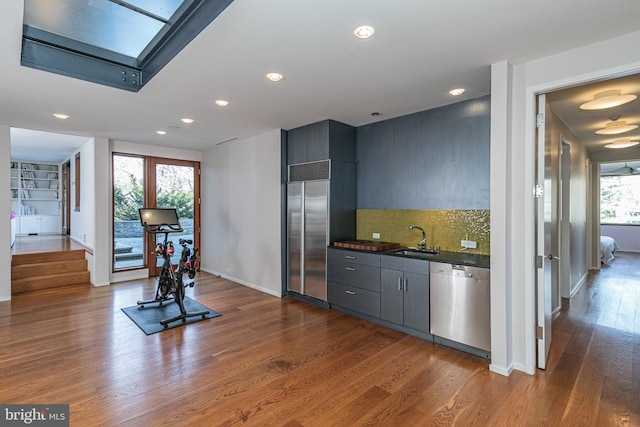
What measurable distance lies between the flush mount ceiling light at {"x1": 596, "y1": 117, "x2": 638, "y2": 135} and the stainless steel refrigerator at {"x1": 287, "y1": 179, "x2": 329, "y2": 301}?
13.3ft

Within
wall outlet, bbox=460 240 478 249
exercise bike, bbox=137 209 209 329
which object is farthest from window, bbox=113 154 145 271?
wall outlet, bbox=460 240 478 249

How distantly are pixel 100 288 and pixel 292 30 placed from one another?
5.39 metres

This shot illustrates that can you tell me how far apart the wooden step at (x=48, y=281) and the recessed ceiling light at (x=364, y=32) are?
6.10m

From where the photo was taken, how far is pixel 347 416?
81.8 inches

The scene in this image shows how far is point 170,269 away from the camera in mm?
4301

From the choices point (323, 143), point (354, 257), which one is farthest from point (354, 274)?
point (323, 143)

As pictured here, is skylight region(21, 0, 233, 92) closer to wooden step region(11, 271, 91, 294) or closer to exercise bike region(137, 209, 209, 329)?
exercise bike region(137, 209, 209, 329)

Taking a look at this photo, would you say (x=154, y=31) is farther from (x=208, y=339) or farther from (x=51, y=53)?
(x=208, y=339)

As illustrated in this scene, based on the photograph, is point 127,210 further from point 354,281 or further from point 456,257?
point 456,257

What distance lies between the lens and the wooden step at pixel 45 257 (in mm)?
5305

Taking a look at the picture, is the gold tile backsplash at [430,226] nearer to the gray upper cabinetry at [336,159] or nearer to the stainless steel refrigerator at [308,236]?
the gray upper cabinetry at [336,159]

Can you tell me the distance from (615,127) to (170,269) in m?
6.64

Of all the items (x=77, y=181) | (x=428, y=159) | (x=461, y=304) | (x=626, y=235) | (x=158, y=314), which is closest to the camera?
(x=461, y=304)

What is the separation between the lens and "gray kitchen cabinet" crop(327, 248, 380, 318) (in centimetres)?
370
